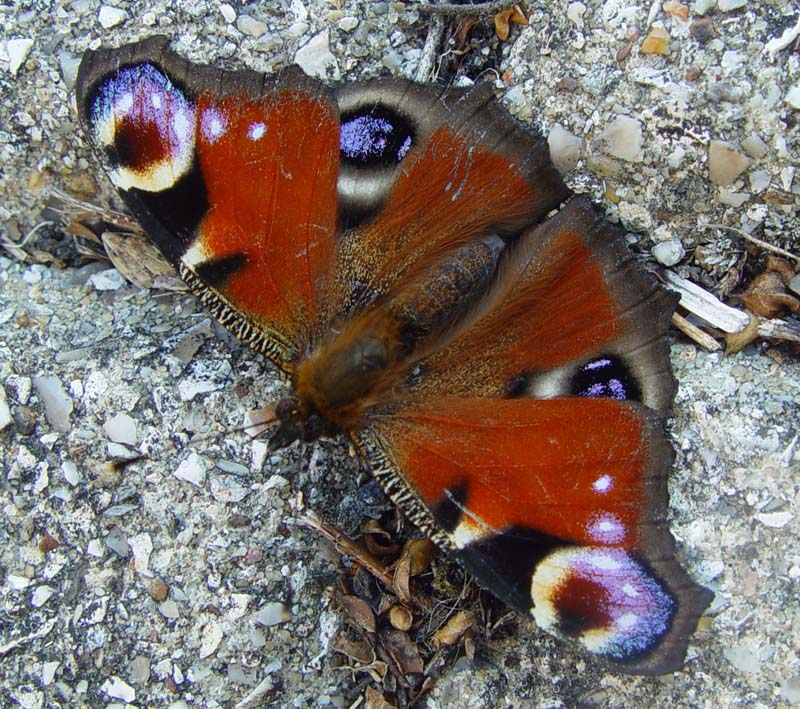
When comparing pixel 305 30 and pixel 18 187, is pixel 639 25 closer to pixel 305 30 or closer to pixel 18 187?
pixel 305 30

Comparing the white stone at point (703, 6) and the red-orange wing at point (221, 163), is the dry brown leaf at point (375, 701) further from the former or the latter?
the white stone at point (703, 6)

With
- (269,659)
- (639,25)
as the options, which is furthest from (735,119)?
(269,659)

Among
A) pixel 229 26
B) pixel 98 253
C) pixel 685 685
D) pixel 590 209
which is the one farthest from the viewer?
pixel 98 253

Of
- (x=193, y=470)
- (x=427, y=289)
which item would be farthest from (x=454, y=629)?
(x=427, y=289)

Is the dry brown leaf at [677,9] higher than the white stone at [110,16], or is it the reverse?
the dry brown leaf at [677,9]

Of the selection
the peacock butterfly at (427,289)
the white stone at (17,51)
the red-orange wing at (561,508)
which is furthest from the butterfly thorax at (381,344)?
the white stone at (17,51)

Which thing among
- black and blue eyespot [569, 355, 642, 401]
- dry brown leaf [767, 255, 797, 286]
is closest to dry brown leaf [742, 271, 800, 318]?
dry brown leaf [767, 255, 797, 286]
